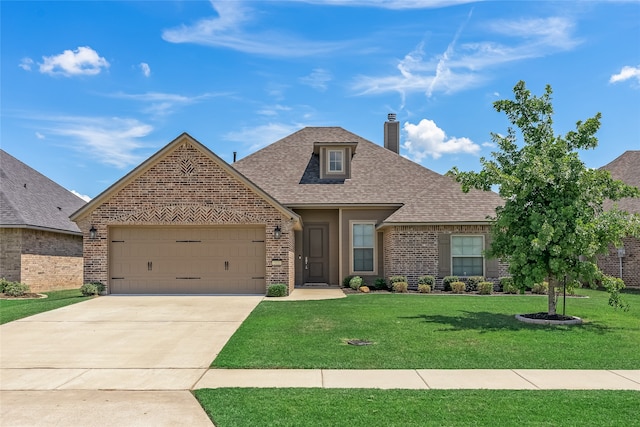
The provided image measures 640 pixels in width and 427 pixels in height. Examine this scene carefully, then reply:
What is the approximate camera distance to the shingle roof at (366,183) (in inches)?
778

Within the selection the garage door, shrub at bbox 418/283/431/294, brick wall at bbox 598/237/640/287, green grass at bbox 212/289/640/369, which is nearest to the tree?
green grass at bbox 212/289/640/369

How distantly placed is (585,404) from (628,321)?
7.43 meters

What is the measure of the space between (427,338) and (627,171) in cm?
2047

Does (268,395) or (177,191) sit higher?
(177,191)

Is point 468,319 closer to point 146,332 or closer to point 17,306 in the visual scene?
point 146,332

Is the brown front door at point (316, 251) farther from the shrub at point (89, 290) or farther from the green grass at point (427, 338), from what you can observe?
the shrub at point (89, 290)

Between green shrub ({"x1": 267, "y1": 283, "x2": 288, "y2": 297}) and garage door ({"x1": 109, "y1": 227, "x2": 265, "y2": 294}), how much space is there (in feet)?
2.58

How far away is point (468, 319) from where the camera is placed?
1191 cm

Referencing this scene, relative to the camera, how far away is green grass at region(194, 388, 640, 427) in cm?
516

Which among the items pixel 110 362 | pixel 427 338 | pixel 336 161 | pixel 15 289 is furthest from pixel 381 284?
pixel 15 289

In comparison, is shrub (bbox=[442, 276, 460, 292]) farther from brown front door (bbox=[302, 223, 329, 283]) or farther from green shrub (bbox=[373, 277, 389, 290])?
brown front door (bbox=[302, 223, 329, 283])

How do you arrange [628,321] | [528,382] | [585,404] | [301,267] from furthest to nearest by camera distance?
[301,267] < [628,321] < [528,382] < [585,404]

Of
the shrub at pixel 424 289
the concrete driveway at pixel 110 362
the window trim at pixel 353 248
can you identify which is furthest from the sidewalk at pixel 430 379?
the window trim at pixel 353 248

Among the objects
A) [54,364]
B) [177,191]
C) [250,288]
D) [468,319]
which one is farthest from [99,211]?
[468,319]
